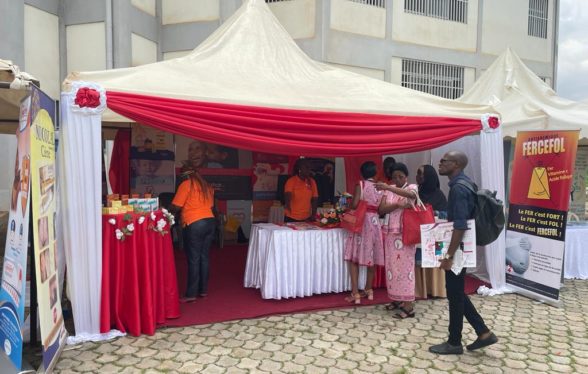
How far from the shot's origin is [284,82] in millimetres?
4672

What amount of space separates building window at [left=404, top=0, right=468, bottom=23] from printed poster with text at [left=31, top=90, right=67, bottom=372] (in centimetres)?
1145

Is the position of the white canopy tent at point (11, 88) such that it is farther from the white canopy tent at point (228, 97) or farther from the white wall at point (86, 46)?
the white wall at point (86, 46)

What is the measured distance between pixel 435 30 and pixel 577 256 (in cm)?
873

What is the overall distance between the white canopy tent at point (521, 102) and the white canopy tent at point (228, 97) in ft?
6.33

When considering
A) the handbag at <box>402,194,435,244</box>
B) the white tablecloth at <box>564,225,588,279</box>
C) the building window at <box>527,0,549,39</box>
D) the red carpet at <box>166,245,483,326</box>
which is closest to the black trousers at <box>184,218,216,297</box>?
the red carpet at <box>166,245,483,326</box>

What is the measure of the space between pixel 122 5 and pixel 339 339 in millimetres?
9689

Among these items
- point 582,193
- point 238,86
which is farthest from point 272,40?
point 582,193

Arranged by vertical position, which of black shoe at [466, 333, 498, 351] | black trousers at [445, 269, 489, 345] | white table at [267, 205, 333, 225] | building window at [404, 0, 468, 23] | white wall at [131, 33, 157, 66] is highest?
building window at [404, 0, 468, 23]

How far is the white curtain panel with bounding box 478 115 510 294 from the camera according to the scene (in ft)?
16.5

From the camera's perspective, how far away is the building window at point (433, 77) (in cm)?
1279

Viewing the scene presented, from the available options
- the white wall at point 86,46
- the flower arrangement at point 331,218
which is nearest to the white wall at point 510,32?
the white wall at point 86,46

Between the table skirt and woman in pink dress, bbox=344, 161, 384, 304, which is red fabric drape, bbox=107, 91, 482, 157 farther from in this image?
the table skirt

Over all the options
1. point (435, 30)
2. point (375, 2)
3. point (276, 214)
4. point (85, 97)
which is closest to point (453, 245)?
point (85, 97)

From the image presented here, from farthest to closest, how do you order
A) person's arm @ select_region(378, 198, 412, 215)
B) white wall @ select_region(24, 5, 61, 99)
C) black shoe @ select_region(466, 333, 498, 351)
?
white wall @ select_region(24, 5, 61, 99) < person's arm @ select_region(378, 198, 412, 215) < black shoe @ select_region(466, 333, 498, 351)
